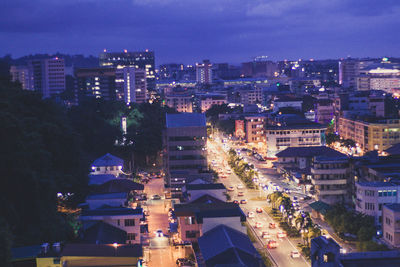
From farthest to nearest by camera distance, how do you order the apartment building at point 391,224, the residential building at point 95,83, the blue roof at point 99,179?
the residential building at point 95,83 < the blue roof at point 99,179 < the apartment building at point 391,224

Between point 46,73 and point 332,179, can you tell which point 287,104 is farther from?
point 332,179

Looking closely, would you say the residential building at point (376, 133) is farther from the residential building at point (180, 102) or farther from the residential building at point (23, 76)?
the residential building at point (23, 76)

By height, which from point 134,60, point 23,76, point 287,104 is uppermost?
point 134,60

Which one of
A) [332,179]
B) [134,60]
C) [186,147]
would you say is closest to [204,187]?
[332,179]

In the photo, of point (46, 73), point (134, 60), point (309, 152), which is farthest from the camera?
point (134, 60)

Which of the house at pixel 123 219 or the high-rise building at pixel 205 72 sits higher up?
the high-rise building at pixel 205 72

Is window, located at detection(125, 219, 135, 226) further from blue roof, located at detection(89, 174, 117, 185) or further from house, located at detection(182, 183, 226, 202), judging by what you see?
blue roof, located at detection(89, 174, 117, 185)

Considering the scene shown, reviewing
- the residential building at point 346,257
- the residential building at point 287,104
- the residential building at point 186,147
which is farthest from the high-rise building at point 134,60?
the residential building at point 346,257

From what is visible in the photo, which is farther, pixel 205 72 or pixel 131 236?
pixel 205 72
